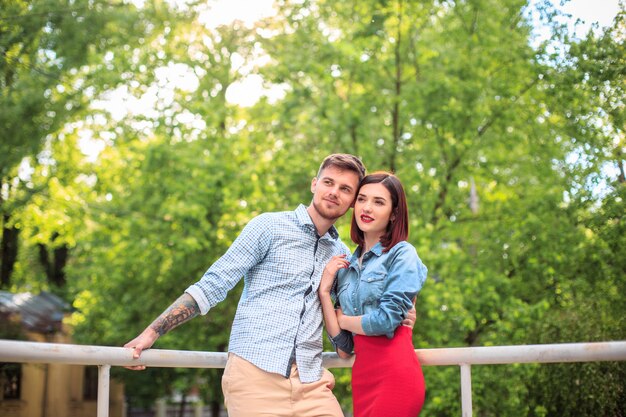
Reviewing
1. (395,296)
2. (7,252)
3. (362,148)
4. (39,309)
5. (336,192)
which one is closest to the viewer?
(395,296)

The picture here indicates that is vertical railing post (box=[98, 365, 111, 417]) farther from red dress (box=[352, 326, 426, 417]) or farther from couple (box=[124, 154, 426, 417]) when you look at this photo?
red dress (box=[352, 326, 426, 417])

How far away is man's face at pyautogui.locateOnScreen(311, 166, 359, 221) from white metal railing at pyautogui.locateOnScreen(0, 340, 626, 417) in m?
0.64

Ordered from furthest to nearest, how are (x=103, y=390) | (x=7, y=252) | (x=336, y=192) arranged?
(x=7, y=252)
(x=336, y=192)
(x=103, y=390)

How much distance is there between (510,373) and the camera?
9922 millimetres

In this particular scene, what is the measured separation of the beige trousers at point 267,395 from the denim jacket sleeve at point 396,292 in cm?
32

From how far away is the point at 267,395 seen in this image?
251 centimetres

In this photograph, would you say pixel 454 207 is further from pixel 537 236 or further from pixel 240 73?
pixel 240 73

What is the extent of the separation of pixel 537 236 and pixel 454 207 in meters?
1.80

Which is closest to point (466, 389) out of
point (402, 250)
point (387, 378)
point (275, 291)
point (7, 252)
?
point (387, 378)

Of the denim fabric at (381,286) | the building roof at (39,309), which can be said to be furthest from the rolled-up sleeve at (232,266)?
the building roof at (39,309)

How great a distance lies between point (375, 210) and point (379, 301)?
344 mm

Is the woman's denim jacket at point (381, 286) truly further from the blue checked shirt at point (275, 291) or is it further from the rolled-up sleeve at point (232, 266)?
the rolled-up sleeve at point (232, 266)

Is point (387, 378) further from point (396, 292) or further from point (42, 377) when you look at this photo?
point (42, 377)

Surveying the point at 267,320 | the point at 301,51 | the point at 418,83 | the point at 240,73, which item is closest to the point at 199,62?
the point at 240,73
